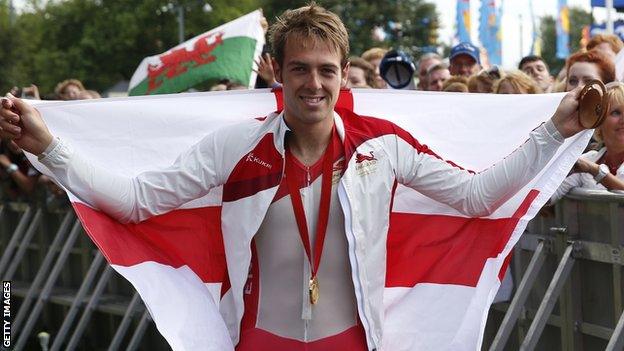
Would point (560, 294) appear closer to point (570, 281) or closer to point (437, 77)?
point (570, 281)

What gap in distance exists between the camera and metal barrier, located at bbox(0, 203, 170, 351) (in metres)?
10.7

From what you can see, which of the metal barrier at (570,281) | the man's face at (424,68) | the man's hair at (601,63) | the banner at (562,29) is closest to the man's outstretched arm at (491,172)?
the metal barrier at (570,281)

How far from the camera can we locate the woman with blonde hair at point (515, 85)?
835 centimetres

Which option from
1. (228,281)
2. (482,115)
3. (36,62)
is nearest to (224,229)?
(228,281)

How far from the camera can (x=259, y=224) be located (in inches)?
199

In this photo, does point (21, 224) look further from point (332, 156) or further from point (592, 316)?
point (332, 156)

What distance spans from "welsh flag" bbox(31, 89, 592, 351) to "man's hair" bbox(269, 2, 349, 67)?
2.57ft

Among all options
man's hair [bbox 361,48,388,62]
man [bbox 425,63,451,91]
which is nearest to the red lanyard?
man [bbox 425,63,451,91]

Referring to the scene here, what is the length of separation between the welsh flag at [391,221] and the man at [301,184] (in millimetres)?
203

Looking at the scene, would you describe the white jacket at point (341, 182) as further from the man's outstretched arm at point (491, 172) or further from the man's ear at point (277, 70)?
the man's ear at point (277, 70)

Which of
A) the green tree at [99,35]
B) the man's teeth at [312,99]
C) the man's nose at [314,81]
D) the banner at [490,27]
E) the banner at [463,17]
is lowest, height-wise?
the green tree at [99,35]

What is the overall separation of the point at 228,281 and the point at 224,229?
21 cm

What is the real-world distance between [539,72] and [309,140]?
5.71m

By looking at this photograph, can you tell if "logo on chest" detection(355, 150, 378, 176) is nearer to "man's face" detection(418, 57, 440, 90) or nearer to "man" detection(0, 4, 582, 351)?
"man" detection(0, 4, 582, 351)
